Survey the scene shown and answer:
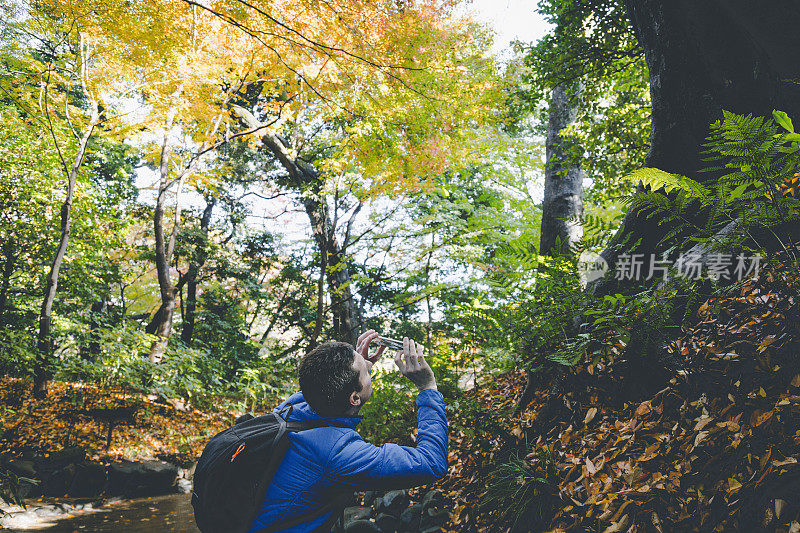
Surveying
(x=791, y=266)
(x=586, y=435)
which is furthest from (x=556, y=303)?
(x=791, y=266)

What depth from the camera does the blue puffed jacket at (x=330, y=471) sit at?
1515 mm

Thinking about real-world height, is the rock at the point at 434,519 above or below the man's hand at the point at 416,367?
below

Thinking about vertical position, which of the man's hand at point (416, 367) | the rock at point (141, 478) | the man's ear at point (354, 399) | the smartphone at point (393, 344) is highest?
the smartphone at point (393, 344)

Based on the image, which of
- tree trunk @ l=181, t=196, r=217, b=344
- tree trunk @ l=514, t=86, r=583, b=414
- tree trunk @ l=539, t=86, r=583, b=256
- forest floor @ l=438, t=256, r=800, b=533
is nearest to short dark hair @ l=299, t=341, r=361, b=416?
forest floor @ l=438, t=256, r=800, b=533

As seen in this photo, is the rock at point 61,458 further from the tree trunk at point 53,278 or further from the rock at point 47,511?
the tree trunk at point 53,278

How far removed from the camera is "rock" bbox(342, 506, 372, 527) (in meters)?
3.77

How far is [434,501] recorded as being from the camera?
3.42 m

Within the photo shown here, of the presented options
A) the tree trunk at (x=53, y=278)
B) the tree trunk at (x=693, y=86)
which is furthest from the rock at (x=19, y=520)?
the tree trunk at (x=693, y=86)

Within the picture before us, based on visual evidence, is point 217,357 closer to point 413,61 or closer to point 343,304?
point 343,304

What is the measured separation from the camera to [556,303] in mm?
3135

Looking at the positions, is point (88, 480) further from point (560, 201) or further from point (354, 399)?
point (560, 201)

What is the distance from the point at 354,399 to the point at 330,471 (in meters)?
Result: 0.31

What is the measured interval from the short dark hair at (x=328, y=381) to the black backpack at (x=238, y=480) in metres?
0.18

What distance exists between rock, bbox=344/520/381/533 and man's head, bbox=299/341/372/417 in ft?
7.91
